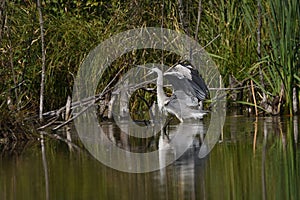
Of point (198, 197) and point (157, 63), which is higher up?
point (157, 63)

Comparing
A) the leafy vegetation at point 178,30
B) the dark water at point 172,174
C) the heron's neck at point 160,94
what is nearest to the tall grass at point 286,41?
the leafy vegetation at point 178,30

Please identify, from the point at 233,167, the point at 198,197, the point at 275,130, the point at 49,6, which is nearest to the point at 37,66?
the point at 49,6

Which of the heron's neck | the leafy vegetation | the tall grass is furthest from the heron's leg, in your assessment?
the tall grass

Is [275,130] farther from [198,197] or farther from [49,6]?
[49,6]

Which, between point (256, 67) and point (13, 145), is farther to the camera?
point (256, 67)

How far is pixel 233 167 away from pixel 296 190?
133 cm

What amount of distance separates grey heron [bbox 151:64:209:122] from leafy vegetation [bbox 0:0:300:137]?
0.67 meters

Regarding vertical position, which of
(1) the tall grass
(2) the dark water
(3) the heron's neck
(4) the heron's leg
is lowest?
(2) the dark water

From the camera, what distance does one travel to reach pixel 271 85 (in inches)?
461

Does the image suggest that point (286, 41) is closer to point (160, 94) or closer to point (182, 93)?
point (182, 93)

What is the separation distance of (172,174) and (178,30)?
628 centimetres

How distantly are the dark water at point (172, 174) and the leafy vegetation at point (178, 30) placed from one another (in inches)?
81.3

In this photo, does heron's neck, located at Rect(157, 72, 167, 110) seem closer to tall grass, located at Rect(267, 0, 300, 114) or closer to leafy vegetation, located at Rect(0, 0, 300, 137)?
leafy vegetation, located at Rect(0, 0, 300, 137)

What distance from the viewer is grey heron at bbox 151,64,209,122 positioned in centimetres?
1128
